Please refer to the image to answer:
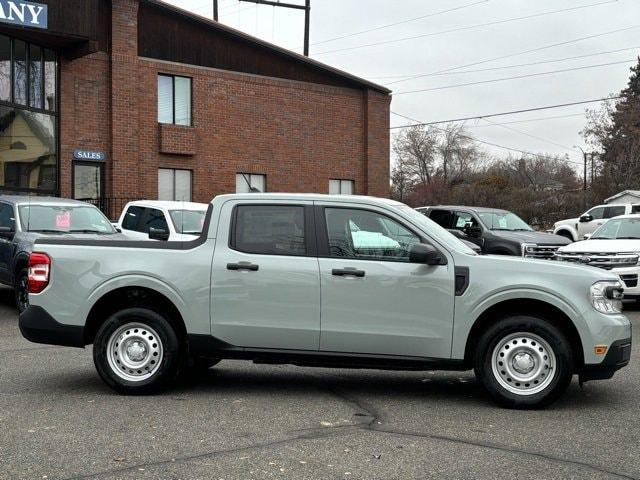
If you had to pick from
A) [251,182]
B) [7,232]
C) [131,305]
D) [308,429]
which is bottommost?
[308,429]

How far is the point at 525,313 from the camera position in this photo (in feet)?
21.7

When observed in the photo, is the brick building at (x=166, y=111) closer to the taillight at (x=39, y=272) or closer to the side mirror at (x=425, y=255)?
the taillight at (x=39, y=272)

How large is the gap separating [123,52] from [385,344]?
67.8 ft

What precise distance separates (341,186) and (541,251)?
14.9 metres

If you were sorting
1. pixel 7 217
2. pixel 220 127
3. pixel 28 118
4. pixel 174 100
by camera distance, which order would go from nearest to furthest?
pixel 7 217 < pixel 28 118 < pixel 174 100 < pixel 220 127

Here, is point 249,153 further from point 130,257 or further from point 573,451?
point 573,451

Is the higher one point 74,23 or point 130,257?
point 74,23

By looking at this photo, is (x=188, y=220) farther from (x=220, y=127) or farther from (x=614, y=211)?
(x=614, y=211)

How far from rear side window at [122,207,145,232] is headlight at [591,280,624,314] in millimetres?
10823

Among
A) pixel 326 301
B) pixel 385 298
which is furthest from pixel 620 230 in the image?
pixel 326 301

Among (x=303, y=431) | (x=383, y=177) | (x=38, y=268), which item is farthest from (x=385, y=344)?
(x=383, y=177)

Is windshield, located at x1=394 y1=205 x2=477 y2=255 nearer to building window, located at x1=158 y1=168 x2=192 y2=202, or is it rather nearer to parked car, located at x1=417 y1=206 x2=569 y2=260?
parked car, located at x1=417 y1=206 x2=569 y2=260

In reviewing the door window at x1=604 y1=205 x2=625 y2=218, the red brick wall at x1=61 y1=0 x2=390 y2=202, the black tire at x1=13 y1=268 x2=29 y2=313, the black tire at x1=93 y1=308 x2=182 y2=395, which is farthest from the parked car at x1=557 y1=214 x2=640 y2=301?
the red brick wall at x1=61 y1=0 x2=390 y2=202

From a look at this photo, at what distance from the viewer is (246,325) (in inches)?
264
